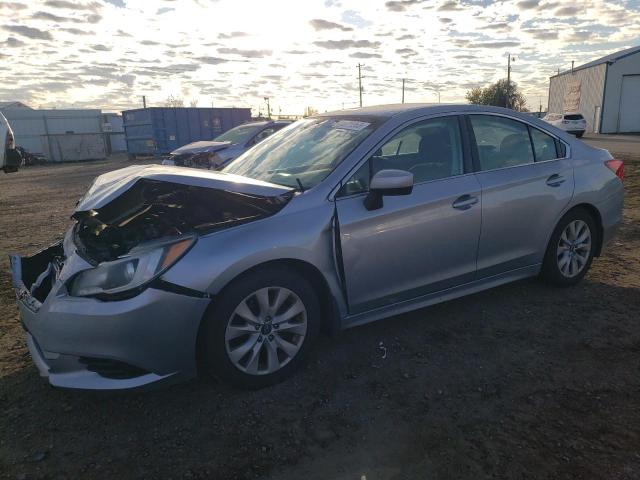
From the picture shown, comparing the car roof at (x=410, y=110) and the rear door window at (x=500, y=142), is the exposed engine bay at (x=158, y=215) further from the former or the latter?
the rear door window at (x=500, y=142)

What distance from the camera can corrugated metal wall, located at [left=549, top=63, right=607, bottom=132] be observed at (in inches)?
1537

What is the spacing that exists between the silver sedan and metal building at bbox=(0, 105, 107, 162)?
108 feet

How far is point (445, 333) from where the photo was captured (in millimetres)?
3631

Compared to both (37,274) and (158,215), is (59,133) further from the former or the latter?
(158,215)

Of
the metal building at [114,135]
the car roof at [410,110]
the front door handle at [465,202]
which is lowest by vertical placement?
the metal building at [114,135]

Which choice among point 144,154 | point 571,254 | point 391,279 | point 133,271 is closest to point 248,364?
point 133,271

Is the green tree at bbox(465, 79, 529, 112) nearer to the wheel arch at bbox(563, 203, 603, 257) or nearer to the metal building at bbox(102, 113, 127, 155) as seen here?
the metal building at bbox(102, 113, 127, 155)

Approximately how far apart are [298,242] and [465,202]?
1.37 m

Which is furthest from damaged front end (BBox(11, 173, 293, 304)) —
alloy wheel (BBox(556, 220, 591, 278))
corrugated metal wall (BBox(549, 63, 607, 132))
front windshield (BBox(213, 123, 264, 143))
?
corrugated metal wall (BBox(549, 63, 607, 132))

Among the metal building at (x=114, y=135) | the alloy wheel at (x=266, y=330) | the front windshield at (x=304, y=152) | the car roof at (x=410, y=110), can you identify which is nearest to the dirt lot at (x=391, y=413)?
the alloy wheel at (x=266, y=330)

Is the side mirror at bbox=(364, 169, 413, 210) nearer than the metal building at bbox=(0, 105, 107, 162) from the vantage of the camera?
Yes

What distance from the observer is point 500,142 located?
3.89m

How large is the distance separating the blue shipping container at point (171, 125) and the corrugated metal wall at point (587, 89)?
29642 mm

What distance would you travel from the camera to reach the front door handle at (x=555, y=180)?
13.1ft
